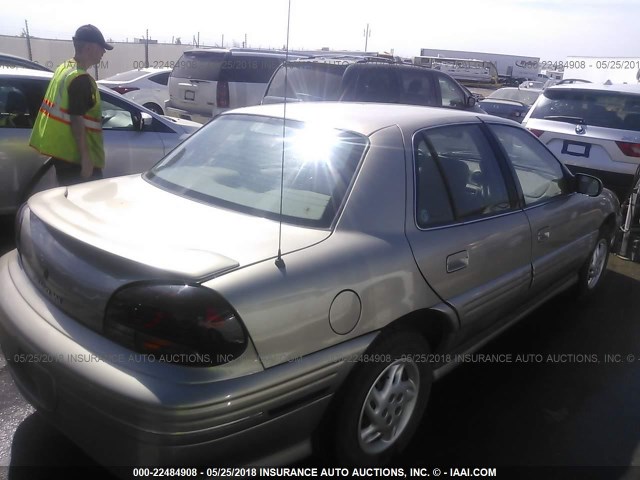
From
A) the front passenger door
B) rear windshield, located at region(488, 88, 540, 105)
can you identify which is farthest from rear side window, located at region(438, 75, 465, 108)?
the front passenger door

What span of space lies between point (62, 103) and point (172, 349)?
2.82 meters

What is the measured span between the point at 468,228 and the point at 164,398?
1.75 meters

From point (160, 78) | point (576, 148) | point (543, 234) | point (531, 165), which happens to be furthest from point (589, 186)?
point (160, 78)

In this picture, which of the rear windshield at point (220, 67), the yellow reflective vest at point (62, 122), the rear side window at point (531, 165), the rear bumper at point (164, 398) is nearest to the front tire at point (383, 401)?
the rear bumper at point (164, 398)

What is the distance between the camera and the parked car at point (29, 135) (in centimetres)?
505

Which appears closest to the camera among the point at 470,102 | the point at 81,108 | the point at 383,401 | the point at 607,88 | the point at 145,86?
A: the point at 383,401

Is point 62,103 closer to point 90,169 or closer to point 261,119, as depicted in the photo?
point 90,169

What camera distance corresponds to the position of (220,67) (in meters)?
10.4

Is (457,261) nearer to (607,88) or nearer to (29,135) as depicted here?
(29,135)

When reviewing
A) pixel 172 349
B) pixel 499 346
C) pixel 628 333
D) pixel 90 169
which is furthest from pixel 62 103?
pixel 628 333

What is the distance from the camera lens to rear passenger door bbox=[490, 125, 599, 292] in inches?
143

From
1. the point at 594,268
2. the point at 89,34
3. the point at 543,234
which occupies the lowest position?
the point at 594,268

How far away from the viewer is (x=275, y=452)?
220 cm

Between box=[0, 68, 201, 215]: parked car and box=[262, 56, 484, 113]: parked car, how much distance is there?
304cm
